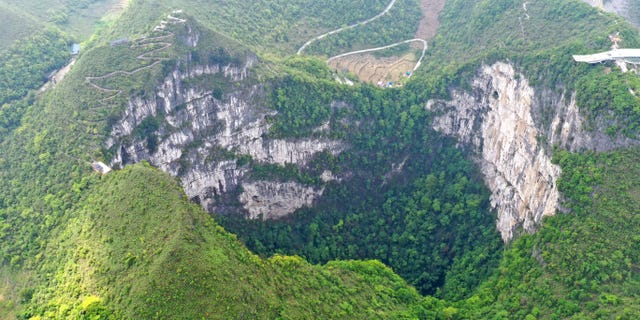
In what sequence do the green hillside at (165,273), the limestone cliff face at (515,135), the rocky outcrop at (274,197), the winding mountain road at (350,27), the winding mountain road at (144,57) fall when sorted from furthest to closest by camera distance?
1. the winding mountain road at (350,27)
2. the rocky outcrop at (274,197)
3. the winding mountain road at (144,57)
4. the limestone cliff face at (515,135)
5. the green hillside at (165,273)

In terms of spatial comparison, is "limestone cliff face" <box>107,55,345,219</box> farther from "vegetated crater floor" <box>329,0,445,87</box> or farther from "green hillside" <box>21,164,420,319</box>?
"vegetated crater floor" <box>329,0,445,87</box>

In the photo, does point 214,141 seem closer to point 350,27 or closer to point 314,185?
point 314,185

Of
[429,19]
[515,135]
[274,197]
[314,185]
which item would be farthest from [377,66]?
[515,135]

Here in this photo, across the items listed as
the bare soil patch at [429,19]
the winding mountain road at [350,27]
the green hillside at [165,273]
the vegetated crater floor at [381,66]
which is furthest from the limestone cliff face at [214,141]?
the bare soil patch at [429,19]

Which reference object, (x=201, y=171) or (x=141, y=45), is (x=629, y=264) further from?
(x=141, y=45)

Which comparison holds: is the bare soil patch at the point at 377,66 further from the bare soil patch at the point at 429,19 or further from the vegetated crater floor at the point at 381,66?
the bare soil patch at the point at 429,19
